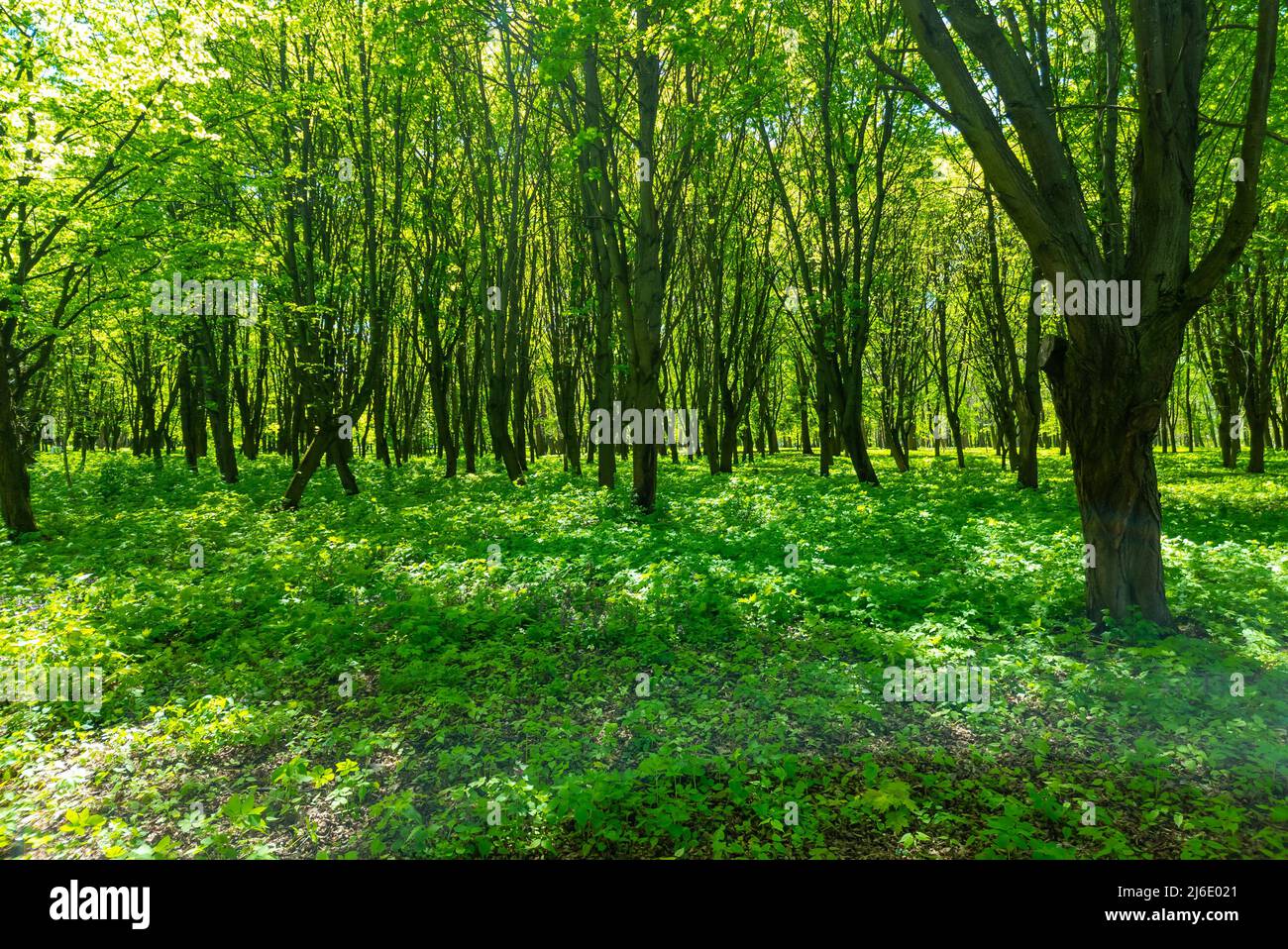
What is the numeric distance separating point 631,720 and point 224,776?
298 cm

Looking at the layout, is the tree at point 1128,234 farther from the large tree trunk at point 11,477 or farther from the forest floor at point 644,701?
the large tree trunk at point 11,477

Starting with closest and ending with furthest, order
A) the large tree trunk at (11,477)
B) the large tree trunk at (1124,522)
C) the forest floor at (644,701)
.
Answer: the forest floor at (644,701) → the large tree trunk at (1124,522) → the large tree trunk at (11,477)

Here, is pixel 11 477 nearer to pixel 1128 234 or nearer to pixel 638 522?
pixel 638 522

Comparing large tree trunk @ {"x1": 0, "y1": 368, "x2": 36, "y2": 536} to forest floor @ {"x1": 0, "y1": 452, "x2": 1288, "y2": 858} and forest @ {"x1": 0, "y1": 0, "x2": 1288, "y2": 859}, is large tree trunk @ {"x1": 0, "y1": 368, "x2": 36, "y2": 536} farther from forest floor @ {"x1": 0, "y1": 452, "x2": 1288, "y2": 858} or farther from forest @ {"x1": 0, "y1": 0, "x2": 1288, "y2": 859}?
forest floor @ {"x1": 0, "y1": 452, "x2": 1288, "y2": 858}

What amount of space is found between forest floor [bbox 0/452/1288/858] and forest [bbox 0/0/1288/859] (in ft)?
0.13

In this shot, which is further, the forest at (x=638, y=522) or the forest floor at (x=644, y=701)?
the forest at (x=638, y=522)

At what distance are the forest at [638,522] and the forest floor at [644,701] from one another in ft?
0.13

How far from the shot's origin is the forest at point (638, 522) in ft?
14.0

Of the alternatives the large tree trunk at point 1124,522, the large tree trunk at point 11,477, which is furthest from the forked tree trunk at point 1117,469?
the large tree trunk at point 11,477

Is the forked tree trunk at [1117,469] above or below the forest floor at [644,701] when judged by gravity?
above

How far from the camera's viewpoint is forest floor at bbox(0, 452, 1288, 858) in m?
3.91

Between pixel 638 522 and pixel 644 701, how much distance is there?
7.42 metres
